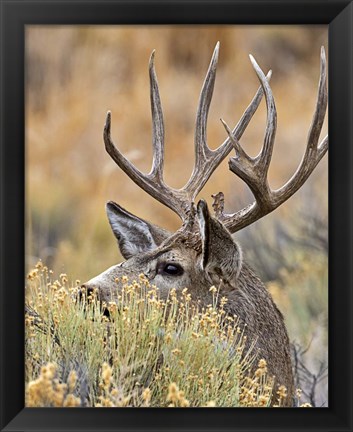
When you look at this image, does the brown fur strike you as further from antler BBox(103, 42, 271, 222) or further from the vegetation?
antler BBox(103, 42, 271, 222)

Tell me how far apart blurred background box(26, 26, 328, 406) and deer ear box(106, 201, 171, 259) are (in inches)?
187

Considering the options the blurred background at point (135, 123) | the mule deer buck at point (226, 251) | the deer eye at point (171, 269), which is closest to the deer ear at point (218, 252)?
the mule deer buck at point (226, 251)

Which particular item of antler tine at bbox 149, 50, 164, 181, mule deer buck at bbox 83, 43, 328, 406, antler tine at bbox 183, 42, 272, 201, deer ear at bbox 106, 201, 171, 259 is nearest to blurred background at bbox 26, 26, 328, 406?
antler tine at bbox 183, 42, 272, 201

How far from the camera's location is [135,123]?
1545 cm

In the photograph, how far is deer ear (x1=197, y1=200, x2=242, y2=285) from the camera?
6.54 meters

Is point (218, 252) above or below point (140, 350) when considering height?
above

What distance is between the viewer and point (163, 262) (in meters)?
6.94

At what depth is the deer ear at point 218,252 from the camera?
6.54 m

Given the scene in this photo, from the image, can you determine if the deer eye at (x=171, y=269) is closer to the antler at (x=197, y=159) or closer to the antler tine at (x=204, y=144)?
the antler at (x=197, y=159)

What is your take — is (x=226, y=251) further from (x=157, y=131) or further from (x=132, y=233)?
(x=157, y=131)

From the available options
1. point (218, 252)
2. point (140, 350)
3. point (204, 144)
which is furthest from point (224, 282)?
point (204, 144)

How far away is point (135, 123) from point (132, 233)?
819 centimetres
